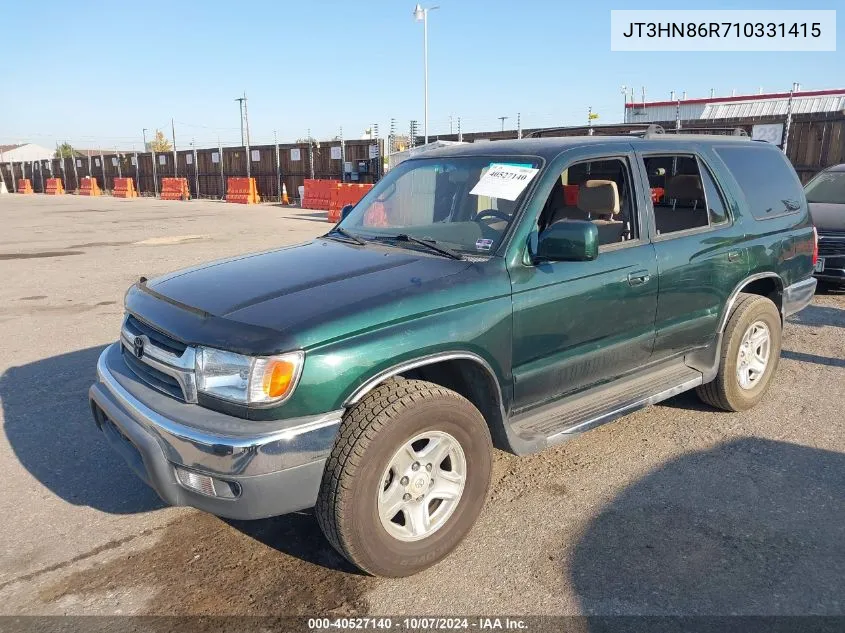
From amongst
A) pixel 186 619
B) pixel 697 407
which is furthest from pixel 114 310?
pixel 697 407

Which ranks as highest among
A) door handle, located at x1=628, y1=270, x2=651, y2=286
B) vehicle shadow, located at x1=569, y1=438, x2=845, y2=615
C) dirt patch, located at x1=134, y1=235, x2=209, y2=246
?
door handle, located at x1=628, y1=270, x2=651, y2=286

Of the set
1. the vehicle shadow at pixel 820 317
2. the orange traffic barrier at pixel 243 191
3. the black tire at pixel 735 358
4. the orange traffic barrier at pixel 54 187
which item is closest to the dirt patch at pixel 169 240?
the vehicle shadow at pixel 820 317

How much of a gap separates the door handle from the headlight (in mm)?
2046

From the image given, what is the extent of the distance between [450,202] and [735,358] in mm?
2328

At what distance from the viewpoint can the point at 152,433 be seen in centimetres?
278

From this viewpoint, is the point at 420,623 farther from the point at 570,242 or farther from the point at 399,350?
the point at 570,242

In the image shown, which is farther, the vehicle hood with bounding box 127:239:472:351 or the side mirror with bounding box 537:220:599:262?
the side mirror with bounding box 537:220:599:262

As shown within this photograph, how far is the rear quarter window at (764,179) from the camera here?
4.70 meters

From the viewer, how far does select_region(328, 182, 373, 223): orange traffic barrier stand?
19.4 metres

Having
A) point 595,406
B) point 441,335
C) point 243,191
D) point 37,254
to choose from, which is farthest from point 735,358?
point 243,191

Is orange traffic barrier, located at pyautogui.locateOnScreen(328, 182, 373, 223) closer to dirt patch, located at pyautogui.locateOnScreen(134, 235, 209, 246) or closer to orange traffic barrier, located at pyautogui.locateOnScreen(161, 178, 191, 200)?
dirt patch, located at pyautogui.locateOnScreen(134, 235, 209, 246)

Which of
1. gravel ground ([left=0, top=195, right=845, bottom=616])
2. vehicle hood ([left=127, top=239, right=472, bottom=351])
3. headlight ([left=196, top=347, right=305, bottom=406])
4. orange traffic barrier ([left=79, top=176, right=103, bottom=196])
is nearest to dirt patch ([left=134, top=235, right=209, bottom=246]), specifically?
gravel ground ([left=0, top=195, right=845, bottom=616])

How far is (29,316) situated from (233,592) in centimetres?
622

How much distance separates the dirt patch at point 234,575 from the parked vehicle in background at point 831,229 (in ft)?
23.7
